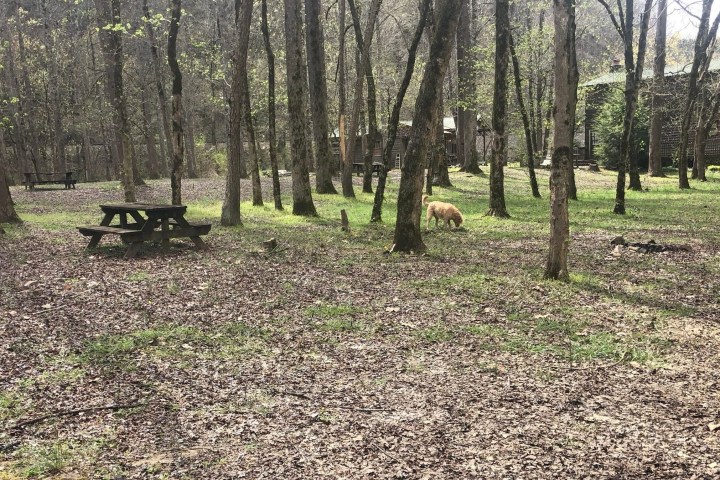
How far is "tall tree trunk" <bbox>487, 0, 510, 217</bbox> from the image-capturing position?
47.4ft

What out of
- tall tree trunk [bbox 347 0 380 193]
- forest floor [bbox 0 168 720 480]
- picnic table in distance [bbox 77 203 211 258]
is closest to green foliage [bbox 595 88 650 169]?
tall tree trunk [bbox 347 0 380 193]

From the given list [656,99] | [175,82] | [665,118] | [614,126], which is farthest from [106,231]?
[665,118]

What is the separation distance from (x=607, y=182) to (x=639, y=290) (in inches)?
943

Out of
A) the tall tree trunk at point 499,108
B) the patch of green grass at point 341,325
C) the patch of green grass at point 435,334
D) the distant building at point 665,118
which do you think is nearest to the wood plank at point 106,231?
the patch of green grass at point 341,325

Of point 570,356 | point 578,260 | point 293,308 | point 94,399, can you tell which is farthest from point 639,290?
point 94,399

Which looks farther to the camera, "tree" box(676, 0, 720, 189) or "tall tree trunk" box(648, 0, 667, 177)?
"tall tree trunk" box(648, 0, 667, 177)

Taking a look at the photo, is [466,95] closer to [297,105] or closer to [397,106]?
[297,105]

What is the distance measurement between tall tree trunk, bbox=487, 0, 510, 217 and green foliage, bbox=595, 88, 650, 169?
2138 centimetres

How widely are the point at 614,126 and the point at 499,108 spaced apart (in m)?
24.5

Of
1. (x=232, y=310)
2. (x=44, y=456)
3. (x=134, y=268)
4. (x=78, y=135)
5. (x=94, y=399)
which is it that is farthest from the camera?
(x=78, y=135)

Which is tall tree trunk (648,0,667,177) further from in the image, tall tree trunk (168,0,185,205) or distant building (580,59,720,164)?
tall tree trunk (168,0,185,205)

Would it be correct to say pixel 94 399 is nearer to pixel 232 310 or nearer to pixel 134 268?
pixel 232 310

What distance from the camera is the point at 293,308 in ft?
23.5

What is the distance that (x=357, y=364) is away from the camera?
528 cm
